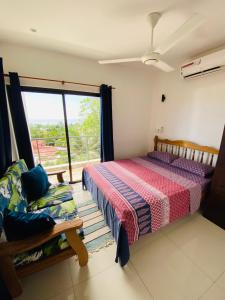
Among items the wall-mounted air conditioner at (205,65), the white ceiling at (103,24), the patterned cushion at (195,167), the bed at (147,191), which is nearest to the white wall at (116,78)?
the white ceiling at (103,24)

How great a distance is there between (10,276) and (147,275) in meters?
1.21

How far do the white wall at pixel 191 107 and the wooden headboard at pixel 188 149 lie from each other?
0.36ft

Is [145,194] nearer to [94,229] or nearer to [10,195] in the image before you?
[94,229]

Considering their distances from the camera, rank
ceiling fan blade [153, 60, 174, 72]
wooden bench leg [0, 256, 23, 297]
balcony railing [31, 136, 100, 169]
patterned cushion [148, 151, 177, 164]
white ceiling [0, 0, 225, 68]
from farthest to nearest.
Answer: balcony railing [31, 136, 100, 169], patterned cushion [148, 151, 177, 164], ceiling fan blade [153, 60, 174, 72], white ceiling [0, 0, 225, 68], wooden bench leg [0, 256, 23, 297]

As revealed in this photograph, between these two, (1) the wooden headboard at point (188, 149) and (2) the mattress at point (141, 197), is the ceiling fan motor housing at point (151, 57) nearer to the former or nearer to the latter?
(2) the mattress at point (141, 197)

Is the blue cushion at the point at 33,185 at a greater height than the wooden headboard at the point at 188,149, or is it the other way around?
the wooden headboard at the point at 188,149

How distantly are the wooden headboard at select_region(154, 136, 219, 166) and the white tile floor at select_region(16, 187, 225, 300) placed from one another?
4.30ft

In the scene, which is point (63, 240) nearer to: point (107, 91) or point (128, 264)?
point (128, 264)

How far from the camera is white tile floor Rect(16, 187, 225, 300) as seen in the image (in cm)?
121

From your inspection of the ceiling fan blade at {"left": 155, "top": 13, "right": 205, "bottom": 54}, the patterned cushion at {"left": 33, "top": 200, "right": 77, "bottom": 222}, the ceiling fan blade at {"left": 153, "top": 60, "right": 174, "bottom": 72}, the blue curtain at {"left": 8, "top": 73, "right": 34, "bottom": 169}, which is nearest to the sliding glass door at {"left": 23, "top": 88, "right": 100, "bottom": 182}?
the blue curtain at {"left": 8, "top": 73, "right": 34, "bottom": 169}

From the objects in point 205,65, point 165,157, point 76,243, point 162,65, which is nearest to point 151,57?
point 162,65

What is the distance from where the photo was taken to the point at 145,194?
170 cm

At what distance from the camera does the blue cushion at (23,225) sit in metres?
1.04

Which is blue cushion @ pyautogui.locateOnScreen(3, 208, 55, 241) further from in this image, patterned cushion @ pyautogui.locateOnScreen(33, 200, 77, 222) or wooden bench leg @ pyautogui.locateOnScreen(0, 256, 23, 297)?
patterned cushion @ pyautogui.locateOnScreen(33, 200, 77, 222)
